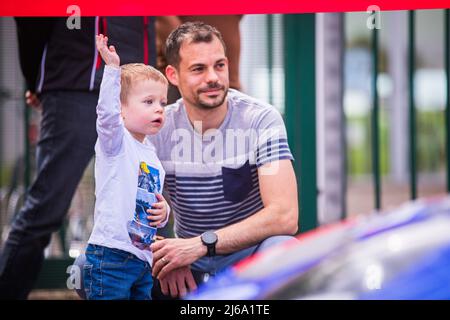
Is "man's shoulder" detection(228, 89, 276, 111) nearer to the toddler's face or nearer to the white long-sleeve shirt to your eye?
the toddler's face

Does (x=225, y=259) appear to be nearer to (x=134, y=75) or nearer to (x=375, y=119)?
(x=134, y=75)

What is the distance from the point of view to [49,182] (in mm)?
3451

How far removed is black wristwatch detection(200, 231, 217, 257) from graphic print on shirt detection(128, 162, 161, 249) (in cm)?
21

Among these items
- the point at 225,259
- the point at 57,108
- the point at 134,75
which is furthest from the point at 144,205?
the point at 57,108

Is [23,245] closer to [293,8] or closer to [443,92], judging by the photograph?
[293,8]

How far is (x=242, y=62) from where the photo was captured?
3246 millimetres

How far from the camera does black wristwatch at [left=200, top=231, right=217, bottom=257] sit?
311 centimetres

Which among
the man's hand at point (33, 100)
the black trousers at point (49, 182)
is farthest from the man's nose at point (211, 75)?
the man's hand at point (33, 100)

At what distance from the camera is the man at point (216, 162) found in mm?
3105

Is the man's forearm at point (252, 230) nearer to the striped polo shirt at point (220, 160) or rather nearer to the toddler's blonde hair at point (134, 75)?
the striped polo shirt at point (220, 160)

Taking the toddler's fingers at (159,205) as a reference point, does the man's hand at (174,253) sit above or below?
below

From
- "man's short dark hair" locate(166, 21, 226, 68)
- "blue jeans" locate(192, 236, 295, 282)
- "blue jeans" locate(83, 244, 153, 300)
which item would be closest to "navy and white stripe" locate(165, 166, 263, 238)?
"blue jeans" locate(192, 236, 295, 282)

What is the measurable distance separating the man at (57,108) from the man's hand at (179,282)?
24.7 inches

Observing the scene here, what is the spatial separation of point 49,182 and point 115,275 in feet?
1.96
